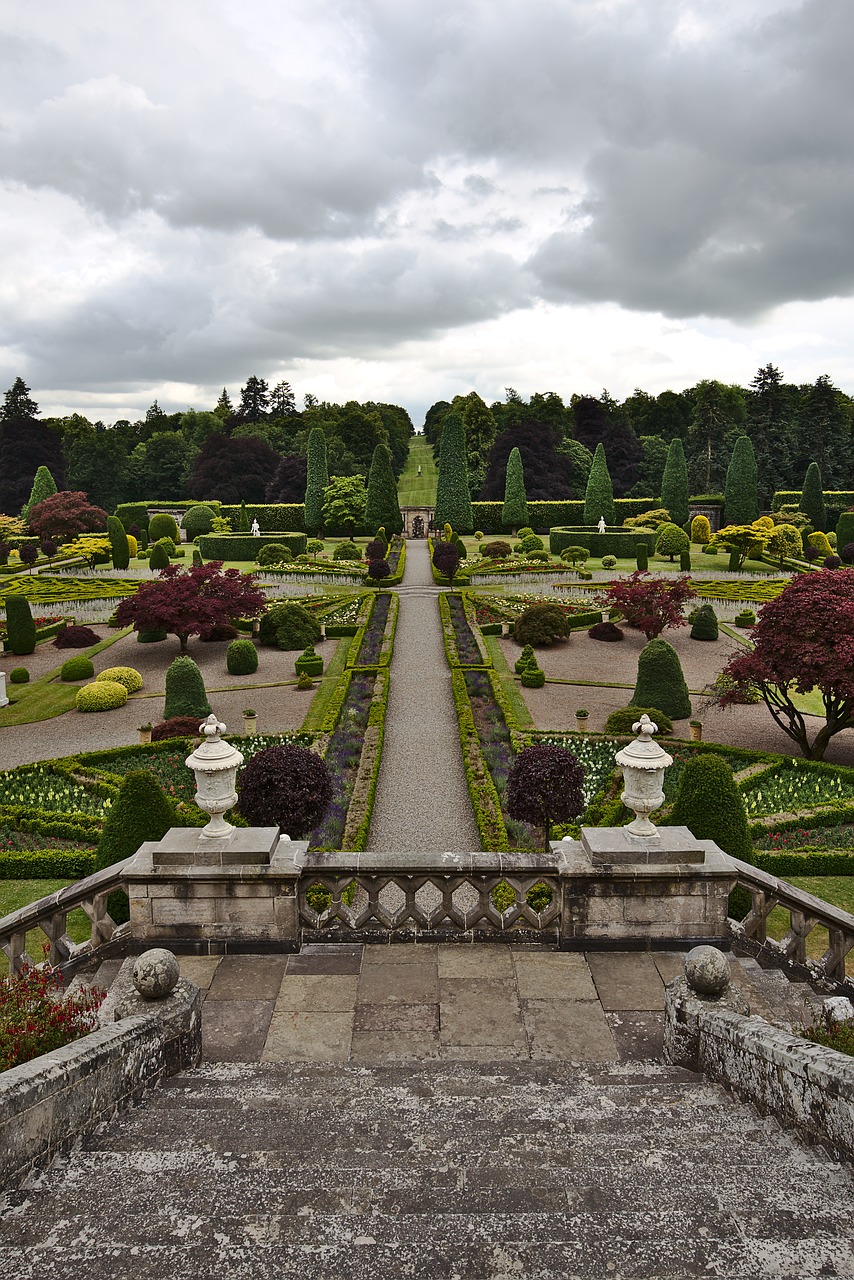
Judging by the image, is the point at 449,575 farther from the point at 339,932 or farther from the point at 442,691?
the point at 339,932

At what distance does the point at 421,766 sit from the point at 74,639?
19747 millimetres

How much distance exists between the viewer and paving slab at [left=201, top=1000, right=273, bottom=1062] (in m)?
6.66

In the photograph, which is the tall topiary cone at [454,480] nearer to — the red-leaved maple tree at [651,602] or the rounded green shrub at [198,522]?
the rounded green shrub at [198,522]

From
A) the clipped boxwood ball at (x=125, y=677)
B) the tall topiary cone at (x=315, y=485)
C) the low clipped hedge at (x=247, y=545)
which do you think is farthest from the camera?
the tall topiary cone at (x=315, y=485)

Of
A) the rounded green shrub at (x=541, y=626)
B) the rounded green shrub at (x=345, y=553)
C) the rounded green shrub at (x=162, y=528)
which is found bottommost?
the rounded green shrub at (x=541, y=626)

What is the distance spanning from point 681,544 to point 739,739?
3479 cm

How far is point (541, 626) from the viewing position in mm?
31719

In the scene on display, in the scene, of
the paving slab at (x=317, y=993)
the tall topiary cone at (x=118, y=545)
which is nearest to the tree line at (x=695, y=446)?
the tall topiary cone at (x=118, y=545)

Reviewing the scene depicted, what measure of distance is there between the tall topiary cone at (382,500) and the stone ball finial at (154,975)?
186ft

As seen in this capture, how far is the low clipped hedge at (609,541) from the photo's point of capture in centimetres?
5728

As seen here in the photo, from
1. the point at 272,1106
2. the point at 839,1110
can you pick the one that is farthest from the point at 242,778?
the point at 839,1110

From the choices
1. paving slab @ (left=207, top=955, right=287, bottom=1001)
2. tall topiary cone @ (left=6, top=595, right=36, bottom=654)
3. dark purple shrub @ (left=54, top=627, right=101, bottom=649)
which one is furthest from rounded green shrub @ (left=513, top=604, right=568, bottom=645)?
paving slab @ (left=207, top=955, right=287, bottom=1001)

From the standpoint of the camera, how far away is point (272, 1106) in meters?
5.19

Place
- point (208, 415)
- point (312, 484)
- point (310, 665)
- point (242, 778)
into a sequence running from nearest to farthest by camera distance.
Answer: point (242, 778), point (310, 665), point (312, 484), point (208, 415)
